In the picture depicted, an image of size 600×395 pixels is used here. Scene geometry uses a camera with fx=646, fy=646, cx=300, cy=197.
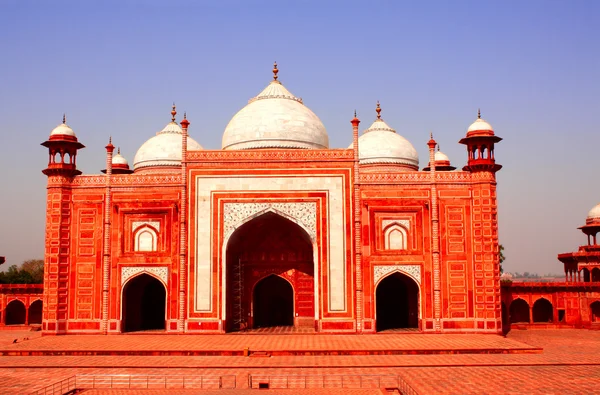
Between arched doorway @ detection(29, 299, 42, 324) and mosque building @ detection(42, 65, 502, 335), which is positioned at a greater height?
mosque building @ detection(42, 65, 502, 335)

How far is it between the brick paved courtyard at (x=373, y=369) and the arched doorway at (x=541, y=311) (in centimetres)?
683

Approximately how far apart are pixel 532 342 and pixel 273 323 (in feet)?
27.5

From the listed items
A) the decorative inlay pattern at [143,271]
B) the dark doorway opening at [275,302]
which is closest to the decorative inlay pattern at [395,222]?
the dark doorway opening at [275,302]

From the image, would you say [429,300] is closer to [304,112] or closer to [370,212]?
[370,212]

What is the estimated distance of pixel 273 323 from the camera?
22016 millimetres

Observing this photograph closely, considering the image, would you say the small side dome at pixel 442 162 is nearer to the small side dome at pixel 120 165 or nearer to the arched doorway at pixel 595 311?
the arched doorway at pixel 595 311

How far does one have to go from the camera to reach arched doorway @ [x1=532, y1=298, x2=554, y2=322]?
23938mm

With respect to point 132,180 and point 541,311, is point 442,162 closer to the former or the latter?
point 541,311

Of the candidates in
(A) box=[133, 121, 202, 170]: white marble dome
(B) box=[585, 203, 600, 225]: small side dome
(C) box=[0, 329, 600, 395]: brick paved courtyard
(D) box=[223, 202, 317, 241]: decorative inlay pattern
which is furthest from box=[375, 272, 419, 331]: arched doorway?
(B) box=[585, 203, 600, 225]: small side dome

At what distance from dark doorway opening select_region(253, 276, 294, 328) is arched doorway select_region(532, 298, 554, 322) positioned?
9.20 m

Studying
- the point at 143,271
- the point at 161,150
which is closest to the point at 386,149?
the point at 161,150

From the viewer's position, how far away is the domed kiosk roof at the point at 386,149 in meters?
24.5

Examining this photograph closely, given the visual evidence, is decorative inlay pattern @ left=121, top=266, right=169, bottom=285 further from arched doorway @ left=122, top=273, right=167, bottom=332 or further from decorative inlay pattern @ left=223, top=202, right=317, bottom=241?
decorative inlay pattern @ left=223, top=202, right=317, bottom=241

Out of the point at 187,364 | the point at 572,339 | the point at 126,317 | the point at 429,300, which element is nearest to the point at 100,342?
the point at 126,317
